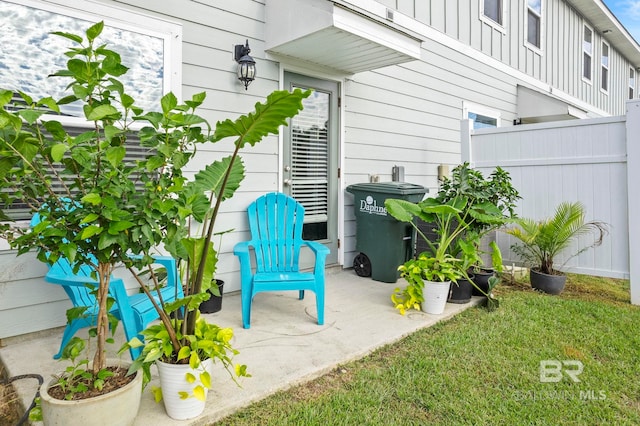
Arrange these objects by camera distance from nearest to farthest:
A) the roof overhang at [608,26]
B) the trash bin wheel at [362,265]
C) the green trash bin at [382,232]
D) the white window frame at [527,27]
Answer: the green trash bin at [382,232] < the trash bin wheel at [362,265] < the white window frame at [527,27] < the roof overhang at [608,26]

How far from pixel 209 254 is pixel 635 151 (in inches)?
154

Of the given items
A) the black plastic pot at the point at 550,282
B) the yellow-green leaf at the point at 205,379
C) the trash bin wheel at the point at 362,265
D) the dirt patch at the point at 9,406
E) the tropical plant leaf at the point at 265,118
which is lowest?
the dirt patch at the point at 9,406

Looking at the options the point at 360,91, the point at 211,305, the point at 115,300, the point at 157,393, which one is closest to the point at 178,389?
the point at 157,393

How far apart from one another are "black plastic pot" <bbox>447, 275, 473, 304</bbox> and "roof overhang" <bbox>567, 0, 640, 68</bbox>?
8629 millimetres

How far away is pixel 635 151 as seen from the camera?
3555mm

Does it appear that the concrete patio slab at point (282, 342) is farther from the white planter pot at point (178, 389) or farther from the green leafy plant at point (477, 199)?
the green leafy plant at point (477, 199)

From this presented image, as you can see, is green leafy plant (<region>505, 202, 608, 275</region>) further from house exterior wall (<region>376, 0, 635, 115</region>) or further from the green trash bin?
house exterior wall (<region>376, 0, 635, 115</region>)

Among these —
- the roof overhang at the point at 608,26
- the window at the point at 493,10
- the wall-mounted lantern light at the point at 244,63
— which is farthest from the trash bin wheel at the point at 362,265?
the roof overhang at the point at 608,26

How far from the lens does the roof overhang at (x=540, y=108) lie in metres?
6.79

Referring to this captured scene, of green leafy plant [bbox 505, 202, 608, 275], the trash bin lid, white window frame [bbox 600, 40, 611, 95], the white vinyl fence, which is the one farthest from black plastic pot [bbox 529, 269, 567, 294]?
white window frame [bbox 600, 40, 611, 95]

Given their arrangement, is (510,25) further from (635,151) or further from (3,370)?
(3,370)

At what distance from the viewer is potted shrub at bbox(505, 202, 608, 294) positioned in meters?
3.88

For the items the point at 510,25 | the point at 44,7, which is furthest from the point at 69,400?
the point at 510,25

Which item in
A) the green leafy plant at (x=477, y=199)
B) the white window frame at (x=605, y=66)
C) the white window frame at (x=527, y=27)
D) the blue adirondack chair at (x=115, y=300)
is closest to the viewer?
the blue adirondack chair at (x=115, y=300)
